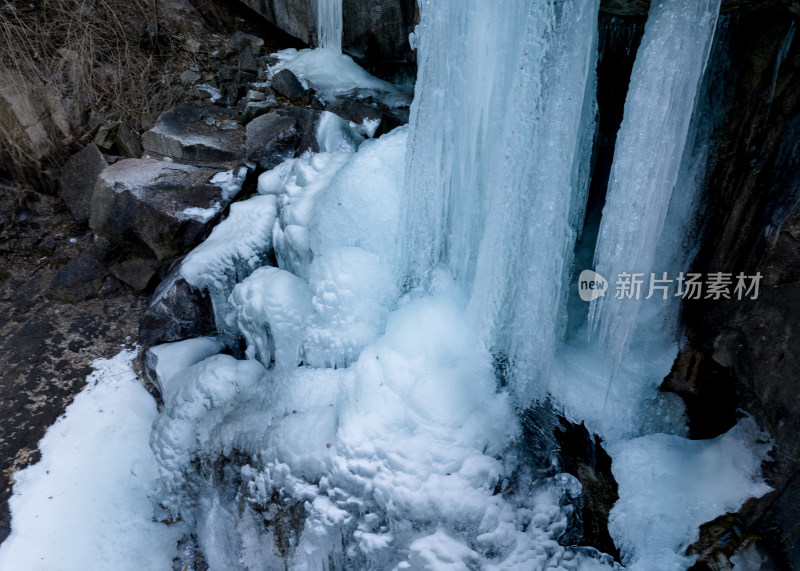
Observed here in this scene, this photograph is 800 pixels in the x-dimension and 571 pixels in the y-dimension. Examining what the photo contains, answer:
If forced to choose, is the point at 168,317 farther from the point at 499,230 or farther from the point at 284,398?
the point at 499,230

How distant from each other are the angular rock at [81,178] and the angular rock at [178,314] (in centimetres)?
164

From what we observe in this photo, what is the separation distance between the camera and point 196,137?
428cm

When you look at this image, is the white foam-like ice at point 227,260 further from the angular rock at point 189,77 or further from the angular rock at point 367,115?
the angular rock at point 189,77

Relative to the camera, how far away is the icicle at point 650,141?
1.78m

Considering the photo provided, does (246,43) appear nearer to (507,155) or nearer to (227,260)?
(227,260)

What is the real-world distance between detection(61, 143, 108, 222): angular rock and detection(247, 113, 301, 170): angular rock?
1.34 m

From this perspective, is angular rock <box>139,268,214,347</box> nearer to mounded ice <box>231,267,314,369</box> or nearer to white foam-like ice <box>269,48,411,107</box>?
mounded ice <box>231,267,314,369</box>

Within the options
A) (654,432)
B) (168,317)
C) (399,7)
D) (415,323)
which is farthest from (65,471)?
(399,7)

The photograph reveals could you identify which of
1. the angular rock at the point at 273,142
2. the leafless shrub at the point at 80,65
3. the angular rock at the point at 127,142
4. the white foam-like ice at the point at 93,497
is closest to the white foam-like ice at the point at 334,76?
the angular rock at the point at 273,142

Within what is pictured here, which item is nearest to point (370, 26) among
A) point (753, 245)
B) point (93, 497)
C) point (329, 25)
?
point (329, 25)

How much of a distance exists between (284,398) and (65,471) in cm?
139

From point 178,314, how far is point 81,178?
1997 millimetres

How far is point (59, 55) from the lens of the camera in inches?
189

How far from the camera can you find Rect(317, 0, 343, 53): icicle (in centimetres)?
467
